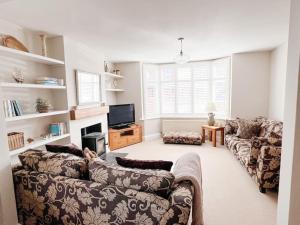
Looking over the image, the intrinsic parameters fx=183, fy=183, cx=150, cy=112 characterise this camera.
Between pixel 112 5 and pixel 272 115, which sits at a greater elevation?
pixel 112 5

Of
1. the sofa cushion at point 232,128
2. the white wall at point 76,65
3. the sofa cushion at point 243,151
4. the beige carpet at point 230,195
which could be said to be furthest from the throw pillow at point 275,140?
the white wall at point 76,65

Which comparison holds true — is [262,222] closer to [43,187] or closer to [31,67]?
[43,187]

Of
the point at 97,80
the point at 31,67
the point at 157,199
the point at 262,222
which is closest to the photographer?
the point at 157,199

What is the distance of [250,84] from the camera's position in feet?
15.9

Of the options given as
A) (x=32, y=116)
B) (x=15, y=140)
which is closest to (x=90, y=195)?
(x=15, y=140)

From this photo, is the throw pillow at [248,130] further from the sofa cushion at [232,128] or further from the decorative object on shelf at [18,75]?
the decorative object on shelf at [18,75]

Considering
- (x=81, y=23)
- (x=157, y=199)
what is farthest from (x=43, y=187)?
(x=81, y=23)

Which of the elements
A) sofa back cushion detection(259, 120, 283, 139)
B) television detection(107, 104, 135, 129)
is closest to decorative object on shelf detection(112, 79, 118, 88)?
television detection(107, 104, 135, 129)

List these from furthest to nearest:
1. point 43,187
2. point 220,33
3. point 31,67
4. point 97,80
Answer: point 97,80
point 220,33
point 31,67
point 43,187

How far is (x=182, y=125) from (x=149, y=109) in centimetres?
119

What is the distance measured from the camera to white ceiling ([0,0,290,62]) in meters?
2.13

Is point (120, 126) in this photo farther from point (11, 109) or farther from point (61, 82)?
point (11, 109)

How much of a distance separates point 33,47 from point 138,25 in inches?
70.5

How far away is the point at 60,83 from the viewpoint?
3240 millimetres
